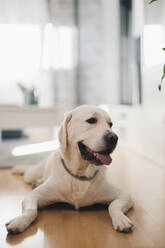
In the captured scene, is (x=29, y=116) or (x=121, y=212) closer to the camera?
(x=121, y=212)

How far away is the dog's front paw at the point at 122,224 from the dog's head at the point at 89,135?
27cm

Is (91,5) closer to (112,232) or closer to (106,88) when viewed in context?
(106,88)

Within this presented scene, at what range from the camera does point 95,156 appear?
1.49 meters

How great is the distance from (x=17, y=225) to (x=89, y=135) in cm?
54

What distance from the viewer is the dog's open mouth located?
1.46 metres

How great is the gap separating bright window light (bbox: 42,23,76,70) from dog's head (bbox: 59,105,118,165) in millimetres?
3994

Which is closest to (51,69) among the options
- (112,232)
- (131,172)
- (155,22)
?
(155,22)

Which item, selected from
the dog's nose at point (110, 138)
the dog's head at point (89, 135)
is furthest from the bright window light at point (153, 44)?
the dog's nose at point (110, 138)

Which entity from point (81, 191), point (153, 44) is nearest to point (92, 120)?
point (81, 191)

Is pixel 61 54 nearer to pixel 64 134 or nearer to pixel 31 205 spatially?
pixel 64 134

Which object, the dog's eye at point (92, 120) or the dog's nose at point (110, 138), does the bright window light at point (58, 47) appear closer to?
the dog's eye at point (92, 120)

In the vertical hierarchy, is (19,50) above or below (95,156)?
above

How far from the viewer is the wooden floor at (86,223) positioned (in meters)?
1.21

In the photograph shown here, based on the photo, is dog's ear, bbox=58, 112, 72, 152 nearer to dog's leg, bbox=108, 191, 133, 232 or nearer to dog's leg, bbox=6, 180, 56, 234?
dog's leg, bbox=6, 180, 56, 234
